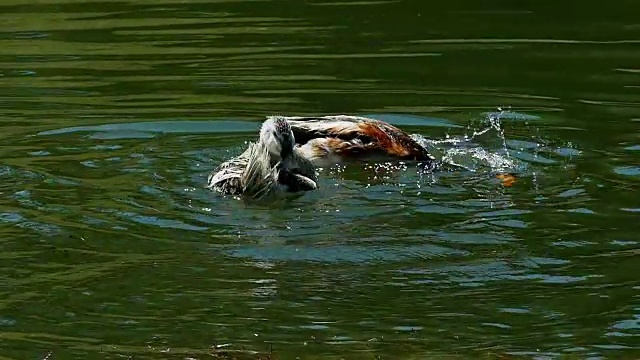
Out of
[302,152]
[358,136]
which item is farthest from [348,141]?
[302,152]

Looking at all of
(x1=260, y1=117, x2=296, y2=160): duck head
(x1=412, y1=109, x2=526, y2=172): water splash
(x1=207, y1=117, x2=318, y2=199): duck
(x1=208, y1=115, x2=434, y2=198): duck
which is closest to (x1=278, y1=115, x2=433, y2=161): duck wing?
(x1=208, y1=115, x2=434, y2=198): duck

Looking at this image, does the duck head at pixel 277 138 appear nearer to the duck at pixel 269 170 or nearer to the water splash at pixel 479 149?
the duck at pixel 269 170

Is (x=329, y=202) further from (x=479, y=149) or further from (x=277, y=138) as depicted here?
(x=479, y=149)

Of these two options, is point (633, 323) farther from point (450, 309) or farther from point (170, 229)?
point (170, 229)

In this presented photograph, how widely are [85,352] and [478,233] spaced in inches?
102

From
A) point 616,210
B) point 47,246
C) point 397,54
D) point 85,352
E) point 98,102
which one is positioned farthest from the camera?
point 397,54

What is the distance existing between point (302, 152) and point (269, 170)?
0.87 meters

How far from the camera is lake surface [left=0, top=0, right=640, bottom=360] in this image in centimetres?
626

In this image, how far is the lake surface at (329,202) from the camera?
6262 millimetres

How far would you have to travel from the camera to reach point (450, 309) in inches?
255

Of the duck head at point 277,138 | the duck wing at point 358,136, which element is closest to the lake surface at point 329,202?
the duck wing at point 358,136

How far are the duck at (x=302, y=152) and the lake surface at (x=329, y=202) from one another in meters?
0.11

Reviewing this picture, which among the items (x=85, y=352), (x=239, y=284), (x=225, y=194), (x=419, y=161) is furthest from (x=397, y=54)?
(x=85, y=352)

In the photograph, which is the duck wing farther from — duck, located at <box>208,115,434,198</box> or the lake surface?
the lake surface
